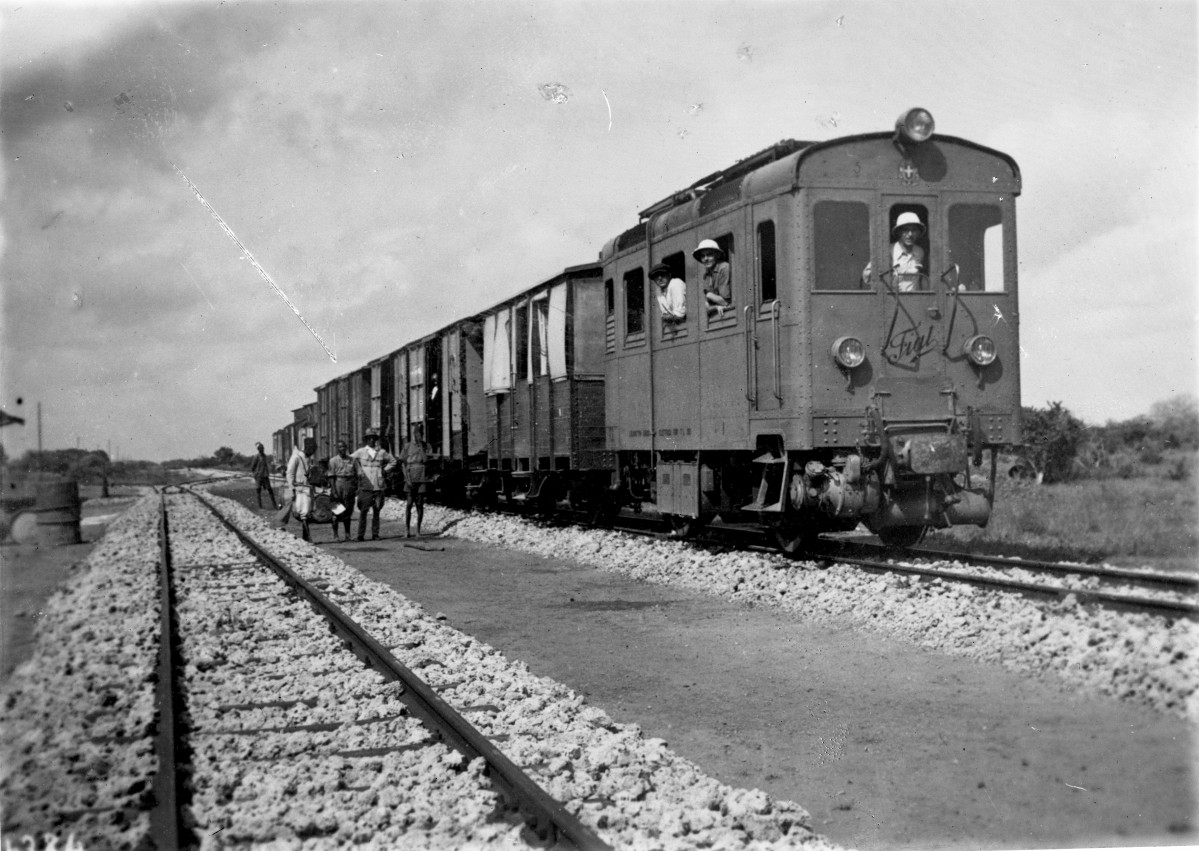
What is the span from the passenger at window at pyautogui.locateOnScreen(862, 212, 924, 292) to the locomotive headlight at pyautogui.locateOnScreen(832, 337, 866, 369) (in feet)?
2.19

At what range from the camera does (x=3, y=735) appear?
16.8ft

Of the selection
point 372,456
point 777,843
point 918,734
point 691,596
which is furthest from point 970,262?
point 372,456

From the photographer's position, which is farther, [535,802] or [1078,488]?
[1078,488]

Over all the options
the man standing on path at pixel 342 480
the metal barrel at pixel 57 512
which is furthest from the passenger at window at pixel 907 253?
the metal barrel at pixel 57 512

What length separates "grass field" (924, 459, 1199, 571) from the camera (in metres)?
10.4

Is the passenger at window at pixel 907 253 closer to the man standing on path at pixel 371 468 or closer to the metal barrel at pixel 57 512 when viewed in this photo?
the man standing on path at pixel 371 468

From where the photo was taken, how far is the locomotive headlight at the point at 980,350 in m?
8.98

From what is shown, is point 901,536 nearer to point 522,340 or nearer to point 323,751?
point 323,751

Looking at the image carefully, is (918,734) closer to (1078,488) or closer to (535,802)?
(535,802)

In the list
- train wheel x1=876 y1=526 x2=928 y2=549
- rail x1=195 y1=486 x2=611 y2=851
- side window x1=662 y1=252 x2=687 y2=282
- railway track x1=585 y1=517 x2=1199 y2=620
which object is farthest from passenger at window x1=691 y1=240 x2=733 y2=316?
rail x1=195 y1=486 x2=611 y2=851

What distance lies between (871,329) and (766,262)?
119cm

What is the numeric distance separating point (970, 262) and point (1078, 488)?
12422 mm

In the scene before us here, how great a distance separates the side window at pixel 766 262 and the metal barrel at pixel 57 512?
10835 mm

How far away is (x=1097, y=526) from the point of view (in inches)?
516
